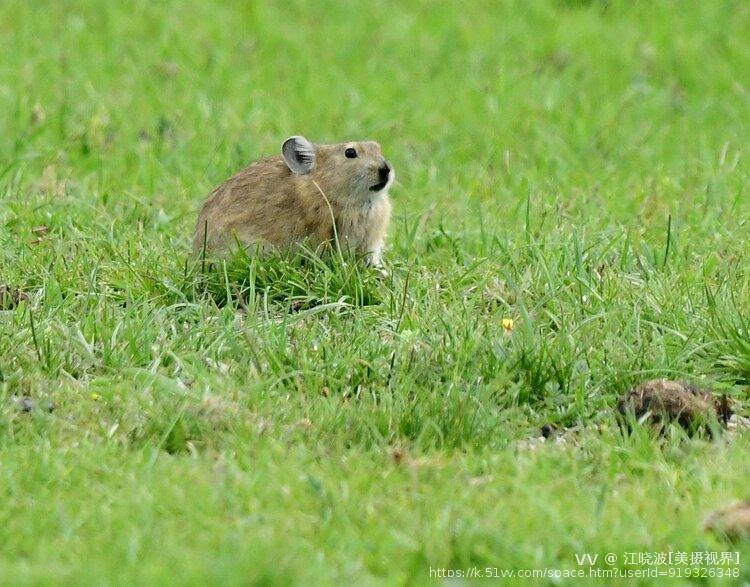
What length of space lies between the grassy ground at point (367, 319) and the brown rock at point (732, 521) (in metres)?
0.07

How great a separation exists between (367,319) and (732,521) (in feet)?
7.81

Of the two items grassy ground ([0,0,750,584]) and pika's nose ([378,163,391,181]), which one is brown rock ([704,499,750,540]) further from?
pika's nose ([378,163,391,181])

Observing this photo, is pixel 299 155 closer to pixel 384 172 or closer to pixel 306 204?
pixel 306 204

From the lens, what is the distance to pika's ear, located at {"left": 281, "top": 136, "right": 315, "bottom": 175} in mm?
7250

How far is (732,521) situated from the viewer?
4.22 meters

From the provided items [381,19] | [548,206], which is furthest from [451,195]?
[381,19]

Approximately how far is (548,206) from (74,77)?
4.53m

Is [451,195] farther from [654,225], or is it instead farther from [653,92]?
[653,92]

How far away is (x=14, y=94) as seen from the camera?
1016 centimetres

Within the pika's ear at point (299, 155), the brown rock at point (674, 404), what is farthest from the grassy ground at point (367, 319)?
the pika's ear at point (299, 155)

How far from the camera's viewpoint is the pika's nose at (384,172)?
7156mm

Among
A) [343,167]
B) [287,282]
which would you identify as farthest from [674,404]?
[343,167]

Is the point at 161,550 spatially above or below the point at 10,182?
above

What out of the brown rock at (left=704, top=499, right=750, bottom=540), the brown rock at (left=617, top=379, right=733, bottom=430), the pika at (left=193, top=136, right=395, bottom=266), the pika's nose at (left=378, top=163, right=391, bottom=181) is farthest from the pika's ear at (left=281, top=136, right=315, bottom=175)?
the brown rock at (left=704, top=499, right=750, bottom=540)
